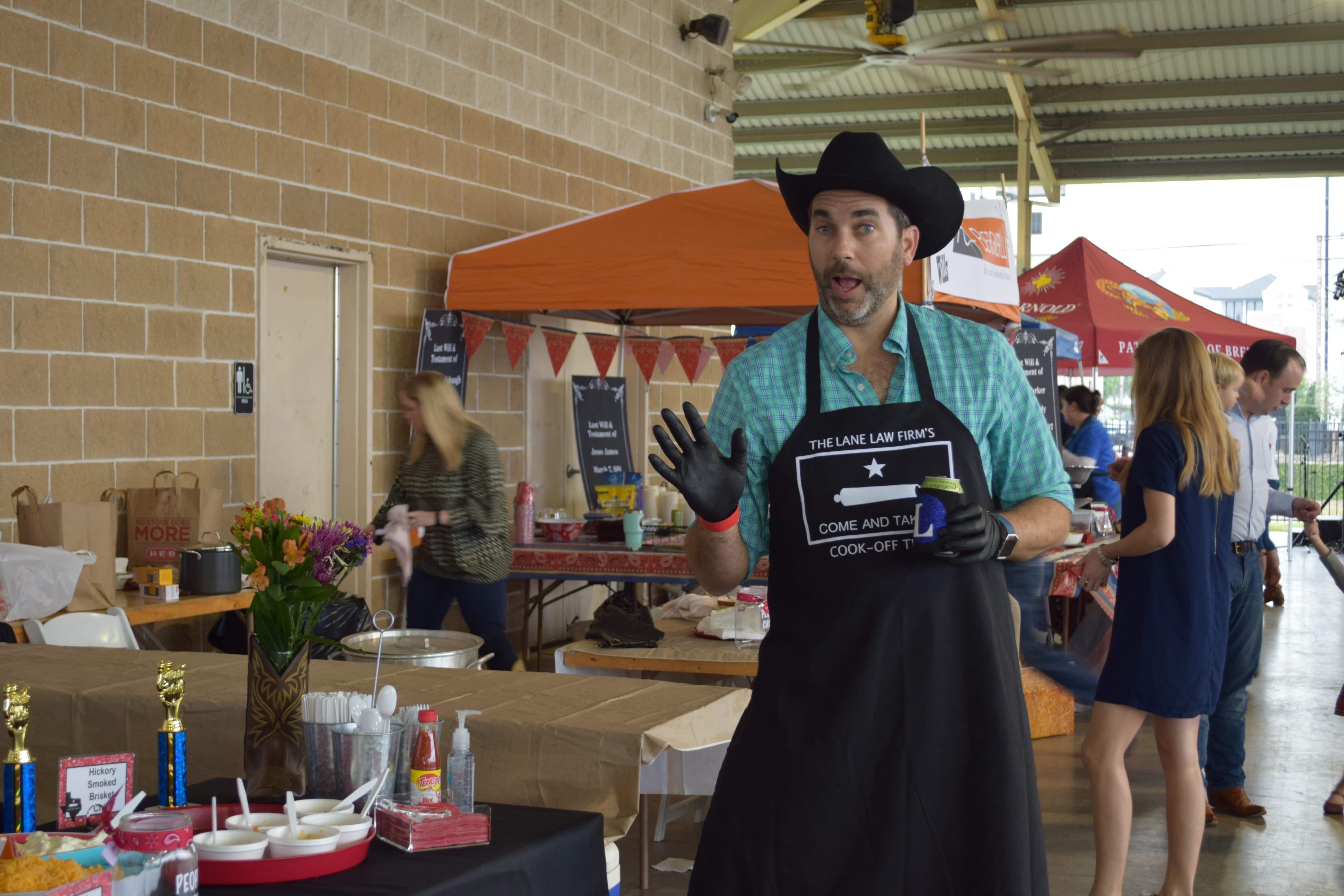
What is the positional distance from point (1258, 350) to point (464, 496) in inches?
121

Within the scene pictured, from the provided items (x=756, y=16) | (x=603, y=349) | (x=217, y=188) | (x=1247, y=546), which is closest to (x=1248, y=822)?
(x=1247, y=546)

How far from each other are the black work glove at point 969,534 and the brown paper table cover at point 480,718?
64cm

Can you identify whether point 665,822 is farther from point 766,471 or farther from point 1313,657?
point 1313,657

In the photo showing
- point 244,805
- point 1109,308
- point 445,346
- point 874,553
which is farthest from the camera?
point 1109,308

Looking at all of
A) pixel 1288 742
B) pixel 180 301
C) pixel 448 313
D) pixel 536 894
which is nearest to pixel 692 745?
pixel 536 894

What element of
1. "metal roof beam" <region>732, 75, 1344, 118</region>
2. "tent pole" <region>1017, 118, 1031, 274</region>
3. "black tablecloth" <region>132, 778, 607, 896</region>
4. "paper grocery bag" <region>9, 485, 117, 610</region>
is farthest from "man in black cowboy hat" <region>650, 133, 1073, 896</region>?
"metal roof beam" <region>732, 75, 1344, 118</region>

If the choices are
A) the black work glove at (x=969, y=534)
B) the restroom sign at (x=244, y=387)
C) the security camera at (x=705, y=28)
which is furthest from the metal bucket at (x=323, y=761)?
the security camera at (x=705, y=28)

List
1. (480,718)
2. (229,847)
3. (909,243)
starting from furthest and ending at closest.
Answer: (480,718) → (909,243) → (229,847)

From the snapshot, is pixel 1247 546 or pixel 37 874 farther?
pixel 1247 546

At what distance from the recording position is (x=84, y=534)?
4.37 meters

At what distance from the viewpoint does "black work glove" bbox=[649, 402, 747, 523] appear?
5.64 ft

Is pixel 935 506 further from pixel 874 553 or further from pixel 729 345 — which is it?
pixel 729 345

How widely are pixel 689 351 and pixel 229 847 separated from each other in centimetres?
709

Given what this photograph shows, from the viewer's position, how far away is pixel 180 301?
210 inches
